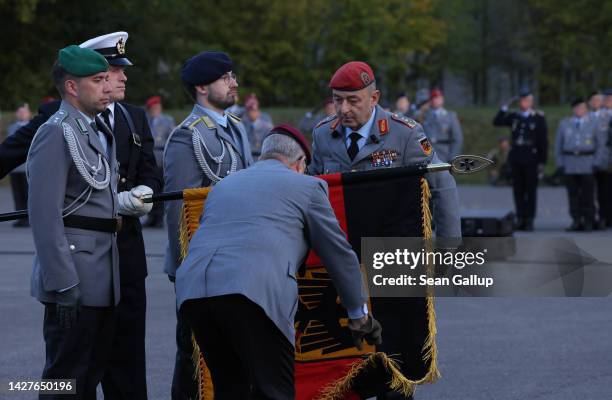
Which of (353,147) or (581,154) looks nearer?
(353,147)

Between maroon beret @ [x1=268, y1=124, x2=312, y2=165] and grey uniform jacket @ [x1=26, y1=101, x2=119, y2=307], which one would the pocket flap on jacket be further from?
maroon beret @ [x1=268, y1=124, x2=312, y2=165]

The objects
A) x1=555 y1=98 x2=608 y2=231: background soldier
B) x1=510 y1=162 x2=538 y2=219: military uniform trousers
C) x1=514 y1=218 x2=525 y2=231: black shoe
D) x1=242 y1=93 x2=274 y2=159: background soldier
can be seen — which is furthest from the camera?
x1=242 y1=93 x2=274 y2=159: background soldier

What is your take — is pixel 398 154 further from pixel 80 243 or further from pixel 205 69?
pixel 80 243

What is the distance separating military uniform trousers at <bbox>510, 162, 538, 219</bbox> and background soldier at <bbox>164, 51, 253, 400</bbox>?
12980 millimetres

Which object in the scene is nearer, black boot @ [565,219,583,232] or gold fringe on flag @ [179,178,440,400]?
gold fringe on flag @ [179,178,440,400]

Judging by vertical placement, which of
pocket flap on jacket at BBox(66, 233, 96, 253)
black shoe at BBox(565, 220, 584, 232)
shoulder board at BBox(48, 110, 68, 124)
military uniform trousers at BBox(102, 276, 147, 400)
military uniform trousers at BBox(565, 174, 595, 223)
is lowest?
black shoe at BBox(565, 220, 584, 232)

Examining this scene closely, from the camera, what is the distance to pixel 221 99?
24.0 ft

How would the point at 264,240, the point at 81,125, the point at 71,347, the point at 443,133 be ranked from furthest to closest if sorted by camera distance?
1. the point at 443,133
2. the point at 81,125
3. the point at 71,347
4. the point at 264,240

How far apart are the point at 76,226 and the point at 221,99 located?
1.42m

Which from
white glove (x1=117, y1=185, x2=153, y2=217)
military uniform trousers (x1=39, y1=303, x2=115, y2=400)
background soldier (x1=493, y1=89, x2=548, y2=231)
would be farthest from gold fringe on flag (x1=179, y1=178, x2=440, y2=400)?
background soldier (x1=493, y1=89, x2=548, y2=231)

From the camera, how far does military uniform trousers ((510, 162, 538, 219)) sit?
19.9m

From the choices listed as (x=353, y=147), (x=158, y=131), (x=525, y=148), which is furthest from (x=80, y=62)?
(x=158, y=131)

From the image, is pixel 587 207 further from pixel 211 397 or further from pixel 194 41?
pixel 194 41

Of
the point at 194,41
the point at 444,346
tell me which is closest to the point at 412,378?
the point at 444,346
